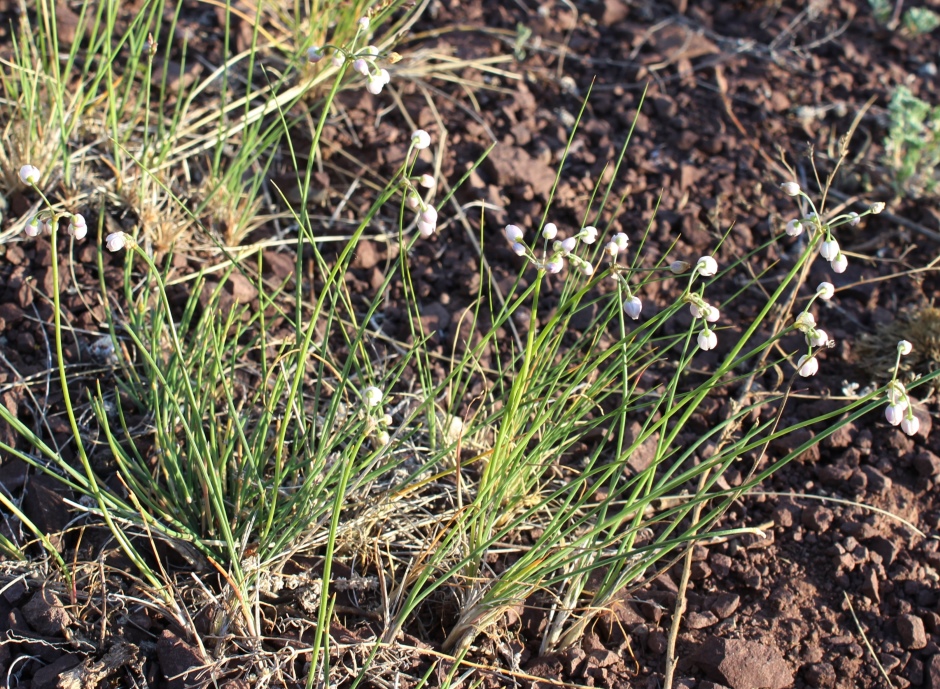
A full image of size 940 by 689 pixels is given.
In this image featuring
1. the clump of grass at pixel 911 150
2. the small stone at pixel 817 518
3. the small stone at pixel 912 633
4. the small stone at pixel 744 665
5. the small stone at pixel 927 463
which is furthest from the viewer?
the clump of grass at pixel 911 150

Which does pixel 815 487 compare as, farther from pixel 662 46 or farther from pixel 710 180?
pixel 662 46

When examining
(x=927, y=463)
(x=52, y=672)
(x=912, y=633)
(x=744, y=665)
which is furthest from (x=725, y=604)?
(x=52, y=672)

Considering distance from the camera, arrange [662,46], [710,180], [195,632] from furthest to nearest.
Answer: [662,46]
[710,180]
[195,632]

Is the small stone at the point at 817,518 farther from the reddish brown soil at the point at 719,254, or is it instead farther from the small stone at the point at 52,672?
the small stone at the point at 52,672

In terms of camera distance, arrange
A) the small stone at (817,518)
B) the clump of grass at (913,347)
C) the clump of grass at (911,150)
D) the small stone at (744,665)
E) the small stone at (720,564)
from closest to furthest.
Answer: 1. the small stone at (744,665)
2. the small stone at (720,564)
3. the small stone at (817,518)
4. the clump of grass at (913,347)
5. the clump of grass at (911,150)

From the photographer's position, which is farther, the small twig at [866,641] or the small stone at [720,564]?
the small stone at [720,564]

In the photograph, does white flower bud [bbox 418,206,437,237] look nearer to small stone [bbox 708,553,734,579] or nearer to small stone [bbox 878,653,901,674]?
small stone [bbox 708,553,734,579]

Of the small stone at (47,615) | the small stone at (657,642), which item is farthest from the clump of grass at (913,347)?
the small stone at (47,615)

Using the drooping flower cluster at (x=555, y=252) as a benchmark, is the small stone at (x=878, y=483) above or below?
below

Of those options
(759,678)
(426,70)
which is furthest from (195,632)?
(426,70)
